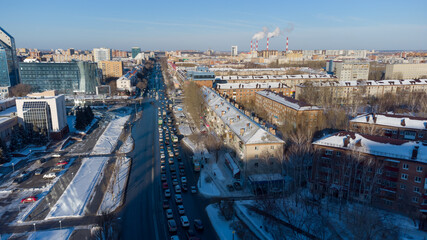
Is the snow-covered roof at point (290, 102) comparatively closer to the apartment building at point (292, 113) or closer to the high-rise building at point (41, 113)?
the apartment building at point (292, 113)

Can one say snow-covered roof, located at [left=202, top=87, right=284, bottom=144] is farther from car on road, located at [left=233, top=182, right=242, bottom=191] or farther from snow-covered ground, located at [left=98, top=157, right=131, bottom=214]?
snow-covered ground, located at [left=98, top=157, right=131, bottom=214]

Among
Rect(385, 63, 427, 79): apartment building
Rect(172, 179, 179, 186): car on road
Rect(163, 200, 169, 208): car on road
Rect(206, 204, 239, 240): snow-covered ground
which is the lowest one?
Rect(206, 204, 239, 240): snow-covered ground

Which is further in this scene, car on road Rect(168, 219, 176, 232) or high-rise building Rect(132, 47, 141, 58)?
high-rise building Rect(132, 47, 141, 58)

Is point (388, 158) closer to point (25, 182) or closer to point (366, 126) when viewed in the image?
point (366, 126)

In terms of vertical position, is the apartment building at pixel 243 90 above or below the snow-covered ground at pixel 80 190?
above

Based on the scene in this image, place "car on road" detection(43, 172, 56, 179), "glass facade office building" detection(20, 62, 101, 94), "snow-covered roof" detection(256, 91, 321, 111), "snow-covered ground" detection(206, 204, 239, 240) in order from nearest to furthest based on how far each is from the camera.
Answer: "snow-covered ground" detection(206, 204, 239, 240) → "car on road" detection(43, 172, 56, 179) → "snow-covered roof" detection(256, 91, 321, 111) → "glass facade office building" detection(20, 62, 101, 94)

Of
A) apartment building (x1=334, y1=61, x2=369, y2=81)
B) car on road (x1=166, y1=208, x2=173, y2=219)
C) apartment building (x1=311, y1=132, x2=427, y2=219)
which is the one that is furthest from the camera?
apartment building (x1=334, y1=61, x2=369, y2=81)

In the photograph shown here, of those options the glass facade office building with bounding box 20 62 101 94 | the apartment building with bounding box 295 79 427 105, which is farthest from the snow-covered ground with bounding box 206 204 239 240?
the glass facade office building with bounding box 20 62 101 94

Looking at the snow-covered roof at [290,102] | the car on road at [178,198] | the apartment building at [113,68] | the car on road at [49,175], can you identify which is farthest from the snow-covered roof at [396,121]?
the apartment building at [113,68]

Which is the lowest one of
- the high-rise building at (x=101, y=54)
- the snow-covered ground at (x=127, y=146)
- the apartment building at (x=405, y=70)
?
the snow-covered ground at (x=127, y=146)
